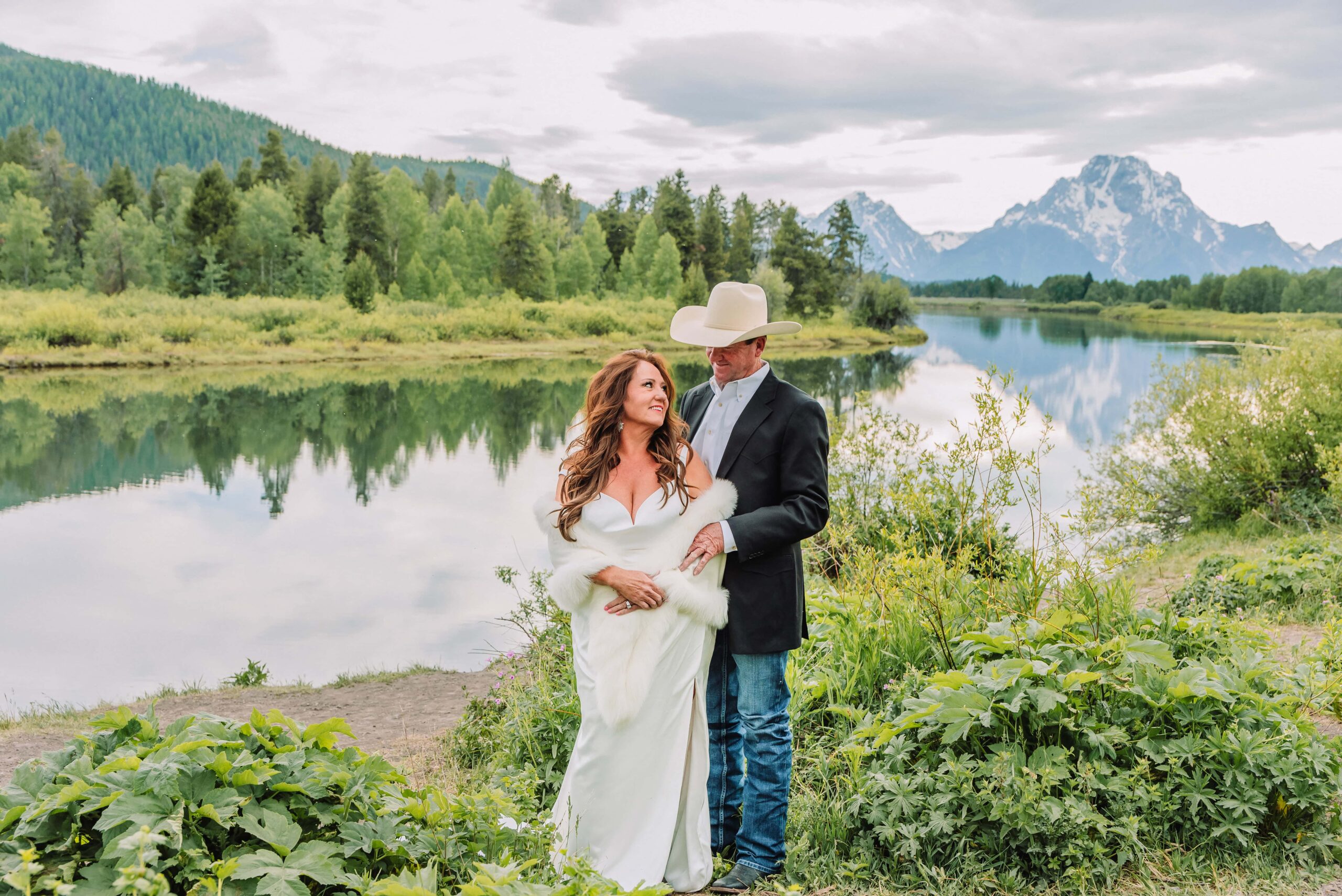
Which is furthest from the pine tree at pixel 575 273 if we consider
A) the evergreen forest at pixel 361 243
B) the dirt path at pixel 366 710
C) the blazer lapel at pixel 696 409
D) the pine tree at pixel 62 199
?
the blazer lapel at pixel 696 409

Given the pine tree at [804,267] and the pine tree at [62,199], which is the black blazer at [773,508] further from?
the pine tree at [62,199]

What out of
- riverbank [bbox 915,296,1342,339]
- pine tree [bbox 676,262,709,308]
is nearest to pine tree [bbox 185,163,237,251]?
pine tree [bbox 676,262,709,308]

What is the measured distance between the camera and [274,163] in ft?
221

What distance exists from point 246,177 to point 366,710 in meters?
67.5

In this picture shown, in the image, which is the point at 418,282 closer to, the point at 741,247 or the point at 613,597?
the point at 741,247

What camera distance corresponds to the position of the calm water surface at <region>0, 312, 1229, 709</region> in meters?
10.6

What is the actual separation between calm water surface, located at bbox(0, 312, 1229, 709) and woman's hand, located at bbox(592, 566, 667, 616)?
5.71m

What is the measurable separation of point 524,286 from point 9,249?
29781mm

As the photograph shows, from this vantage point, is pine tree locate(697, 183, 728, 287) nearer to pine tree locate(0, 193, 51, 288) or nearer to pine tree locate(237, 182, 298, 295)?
pine tree locate(237, 182, 298, 295)

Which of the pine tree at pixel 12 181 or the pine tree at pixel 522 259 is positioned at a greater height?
the pine tree at pixel 12 181

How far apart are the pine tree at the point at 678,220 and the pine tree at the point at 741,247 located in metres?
3.68

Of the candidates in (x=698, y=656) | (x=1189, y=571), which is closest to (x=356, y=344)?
(x=1189, y=571)

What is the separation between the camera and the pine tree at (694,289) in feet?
197

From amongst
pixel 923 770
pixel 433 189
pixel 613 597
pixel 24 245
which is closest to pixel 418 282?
pixel 24 245
